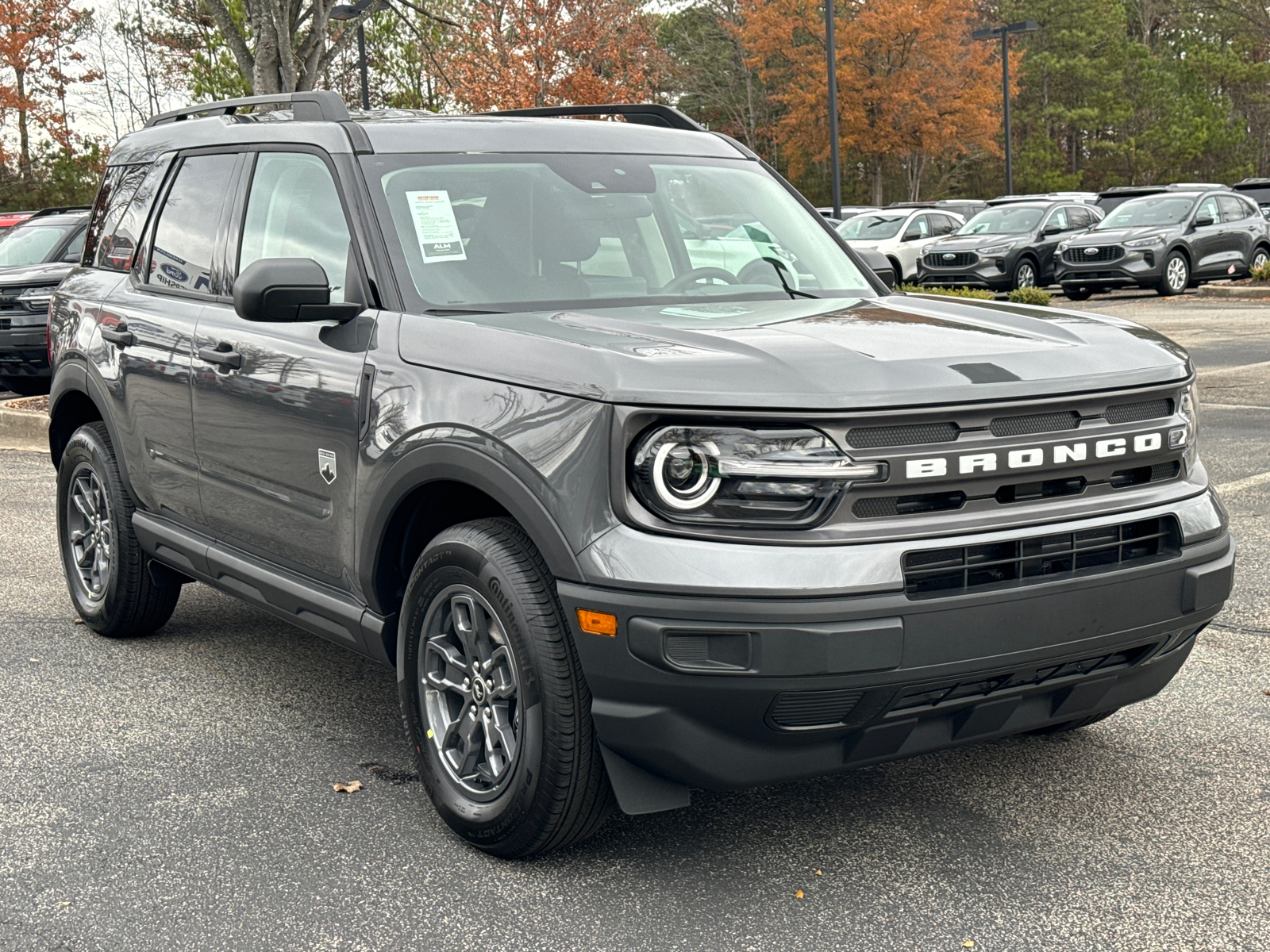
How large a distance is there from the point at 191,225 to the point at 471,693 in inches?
94.6

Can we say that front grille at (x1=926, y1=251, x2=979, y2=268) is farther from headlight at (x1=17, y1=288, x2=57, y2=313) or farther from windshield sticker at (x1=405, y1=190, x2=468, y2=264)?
windshield sticker at (x1=405, y1=190, x2=468, y2=264)

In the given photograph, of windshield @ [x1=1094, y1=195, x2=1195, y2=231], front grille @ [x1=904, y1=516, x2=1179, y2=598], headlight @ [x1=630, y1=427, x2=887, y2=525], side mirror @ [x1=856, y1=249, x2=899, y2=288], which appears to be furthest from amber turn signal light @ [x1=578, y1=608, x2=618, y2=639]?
windshield @ [x1=1094, y1=195, x2=1195, y2=231]

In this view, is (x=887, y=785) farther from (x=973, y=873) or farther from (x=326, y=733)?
(x=326, y=733)

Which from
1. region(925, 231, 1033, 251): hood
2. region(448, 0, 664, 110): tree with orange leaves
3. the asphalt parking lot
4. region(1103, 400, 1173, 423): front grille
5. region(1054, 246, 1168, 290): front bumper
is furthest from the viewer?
region(448, 0, 664, 110): tree with orange leaves

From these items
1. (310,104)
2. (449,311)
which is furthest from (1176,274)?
(449,311)

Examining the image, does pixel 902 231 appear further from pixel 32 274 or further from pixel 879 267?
pixel 879 267

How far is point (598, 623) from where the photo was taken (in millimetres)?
3049

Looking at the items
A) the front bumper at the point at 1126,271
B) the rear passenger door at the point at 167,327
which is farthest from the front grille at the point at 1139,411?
the front bumper at the point at 1126,271

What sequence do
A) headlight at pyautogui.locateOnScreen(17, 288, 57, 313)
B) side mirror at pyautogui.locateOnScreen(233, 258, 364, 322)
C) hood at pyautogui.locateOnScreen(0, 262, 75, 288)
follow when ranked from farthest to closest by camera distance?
hood at pyautogui.locateOnScreen(0, 262, 75, 288), headlight at pyautogui.locateOnScreen(17, 288, 57, 313), side mirror at pyautogui.locateOnScreen(233, 258, 364, 322)

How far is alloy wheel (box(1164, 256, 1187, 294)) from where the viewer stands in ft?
72.1

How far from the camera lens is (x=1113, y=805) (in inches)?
150

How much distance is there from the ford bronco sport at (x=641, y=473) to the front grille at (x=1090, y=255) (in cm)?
1845

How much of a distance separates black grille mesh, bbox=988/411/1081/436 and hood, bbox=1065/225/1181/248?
1993cm

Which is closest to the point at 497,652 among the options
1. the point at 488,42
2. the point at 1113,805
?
the point at 1113,805
